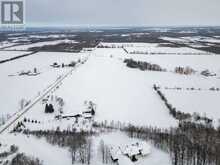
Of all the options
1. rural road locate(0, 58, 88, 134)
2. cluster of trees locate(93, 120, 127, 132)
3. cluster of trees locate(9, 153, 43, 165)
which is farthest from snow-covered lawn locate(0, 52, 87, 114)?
cluster of trees locate(9, 153, 43, 165)

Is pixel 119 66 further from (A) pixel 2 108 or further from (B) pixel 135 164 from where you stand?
(B) pixel 135 164

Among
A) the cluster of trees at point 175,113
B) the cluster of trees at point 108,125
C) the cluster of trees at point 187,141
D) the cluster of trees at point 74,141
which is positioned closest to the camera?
the cluster of trees at point 187,141

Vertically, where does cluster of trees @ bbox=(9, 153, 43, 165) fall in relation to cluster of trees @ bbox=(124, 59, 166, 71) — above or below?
below

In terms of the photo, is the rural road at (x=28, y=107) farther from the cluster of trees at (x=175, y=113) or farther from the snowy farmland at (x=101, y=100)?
the cluster of trees at (x=175, y=113)

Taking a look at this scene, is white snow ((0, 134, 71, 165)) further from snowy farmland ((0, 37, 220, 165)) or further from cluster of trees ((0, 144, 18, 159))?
cluster of trees ((0, 144, 18, 159))

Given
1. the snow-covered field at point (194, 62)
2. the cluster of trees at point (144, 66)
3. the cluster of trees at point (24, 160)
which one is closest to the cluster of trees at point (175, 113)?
the cluster of trees at point (24, 160)

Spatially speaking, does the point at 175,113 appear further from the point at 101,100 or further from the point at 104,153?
the point at 104,153

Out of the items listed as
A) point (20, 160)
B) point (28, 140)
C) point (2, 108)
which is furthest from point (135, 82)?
point (20, 160)
